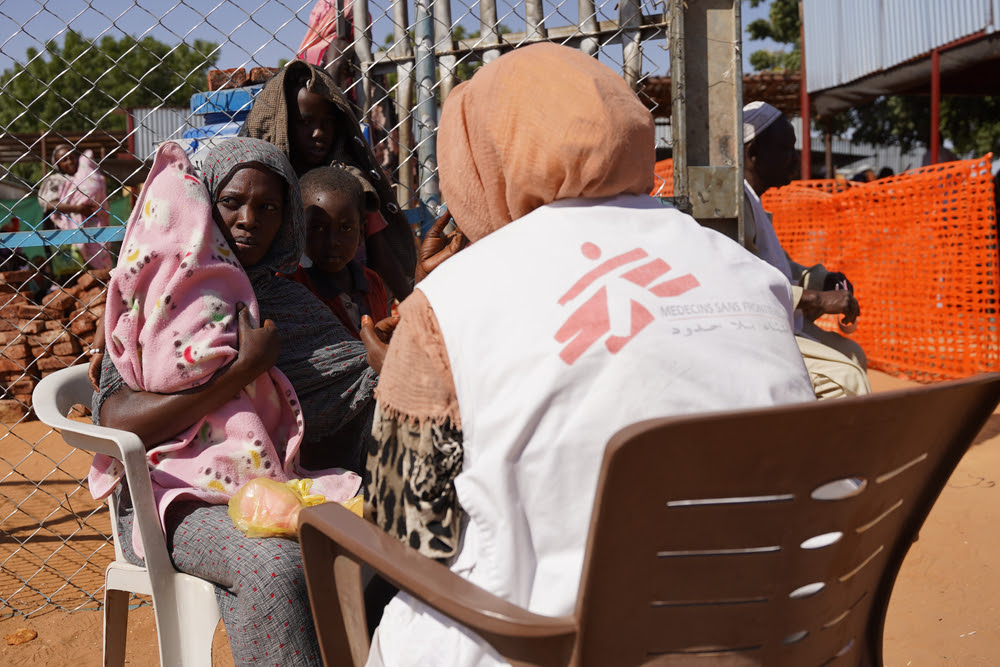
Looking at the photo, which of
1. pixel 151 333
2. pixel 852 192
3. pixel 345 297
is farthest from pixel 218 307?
pixel 852 192

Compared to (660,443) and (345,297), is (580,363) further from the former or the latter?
(345,297)

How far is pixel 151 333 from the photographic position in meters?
1.96

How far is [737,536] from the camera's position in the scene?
108 centimetres

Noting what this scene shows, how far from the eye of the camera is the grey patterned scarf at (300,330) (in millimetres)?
2260

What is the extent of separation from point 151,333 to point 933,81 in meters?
10.3

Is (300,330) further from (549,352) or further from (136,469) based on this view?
(549,352)

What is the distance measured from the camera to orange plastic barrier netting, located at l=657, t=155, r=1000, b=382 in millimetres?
7133

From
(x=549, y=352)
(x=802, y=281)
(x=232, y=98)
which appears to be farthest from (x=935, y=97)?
(x=549, y=352)

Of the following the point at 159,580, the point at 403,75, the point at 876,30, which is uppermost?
the point at 876,30

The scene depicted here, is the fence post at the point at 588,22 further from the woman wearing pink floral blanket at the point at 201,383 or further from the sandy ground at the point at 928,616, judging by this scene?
the sandy ground at the point at 928,616

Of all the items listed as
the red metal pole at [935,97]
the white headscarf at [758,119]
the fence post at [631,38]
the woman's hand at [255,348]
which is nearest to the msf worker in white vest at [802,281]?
the white headscarf at [758,119]

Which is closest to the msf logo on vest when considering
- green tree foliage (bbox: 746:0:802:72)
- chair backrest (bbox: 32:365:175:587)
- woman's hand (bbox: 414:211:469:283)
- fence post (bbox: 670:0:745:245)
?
chair backrest (bbox: 32:365:175:587)

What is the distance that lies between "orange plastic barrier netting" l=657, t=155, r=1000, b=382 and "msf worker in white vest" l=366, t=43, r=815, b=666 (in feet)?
21.7

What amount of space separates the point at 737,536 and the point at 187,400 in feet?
4.51
